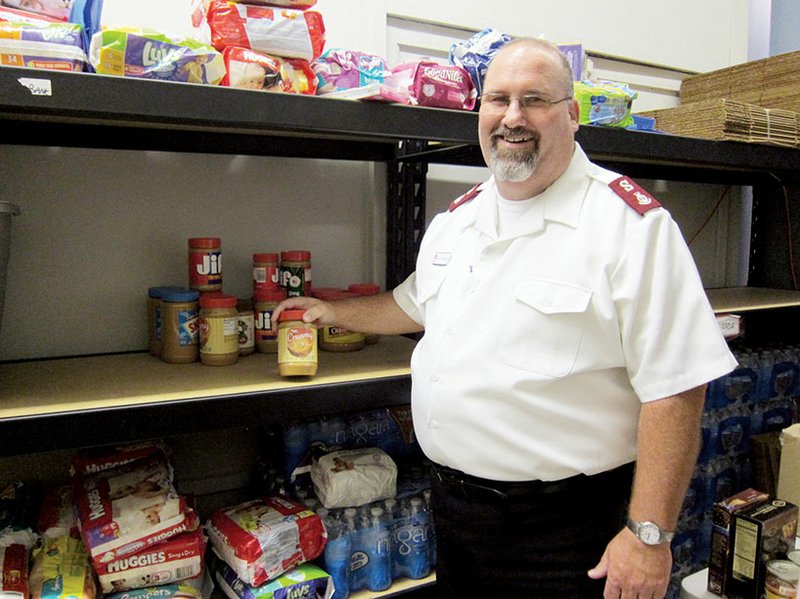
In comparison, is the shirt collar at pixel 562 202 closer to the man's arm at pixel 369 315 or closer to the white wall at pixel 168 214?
the man's arm at pixel 369 315

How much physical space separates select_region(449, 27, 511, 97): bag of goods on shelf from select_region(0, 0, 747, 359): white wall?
1.69 feet

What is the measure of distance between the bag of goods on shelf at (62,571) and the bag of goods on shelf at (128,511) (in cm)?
5

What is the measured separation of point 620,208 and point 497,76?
0.35 m

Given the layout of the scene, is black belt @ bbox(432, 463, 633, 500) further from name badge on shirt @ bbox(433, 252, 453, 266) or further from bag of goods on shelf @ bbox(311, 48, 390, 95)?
bag of goods on shelf @ bbox(311, 48, 390, 95)

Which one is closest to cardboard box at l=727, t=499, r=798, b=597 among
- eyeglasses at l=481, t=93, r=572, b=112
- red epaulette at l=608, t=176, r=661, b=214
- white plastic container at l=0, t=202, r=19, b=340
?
→ red epaulette at l=608, t=176, r=661, b=214

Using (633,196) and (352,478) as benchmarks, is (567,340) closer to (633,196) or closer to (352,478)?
(633,196)

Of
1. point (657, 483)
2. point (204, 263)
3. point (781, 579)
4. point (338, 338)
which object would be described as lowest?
point (781, 579)

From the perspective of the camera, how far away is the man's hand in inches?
47.4

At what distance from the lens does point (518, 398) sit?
125 cm

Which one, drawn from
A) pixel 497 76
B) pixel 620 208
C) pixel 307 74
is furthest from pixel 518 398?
pixel 307 74

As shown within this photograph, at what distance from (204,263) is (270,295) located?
0.57 ft

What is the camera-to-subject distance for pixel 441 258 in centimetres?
149

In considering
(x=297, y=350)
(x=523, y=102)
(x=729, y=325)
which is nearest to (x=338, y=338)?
(x=297, y=350)

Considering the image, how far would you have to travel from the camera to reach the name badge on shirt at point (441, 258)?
1.47 metres
